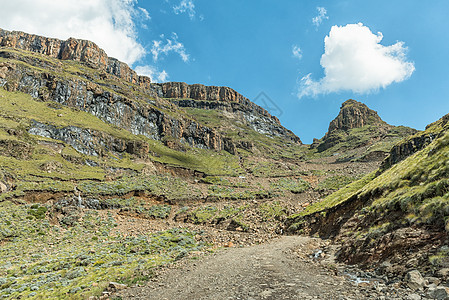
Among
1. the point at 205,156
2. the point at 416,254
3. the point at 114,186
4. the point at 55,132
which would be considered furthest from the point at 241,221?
the point at 205,156

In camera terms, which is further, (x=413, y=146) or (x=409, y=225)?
(x=413, y=146)

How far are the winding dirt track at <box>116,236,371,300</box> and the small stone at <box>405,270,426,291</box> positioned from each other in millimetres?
1803

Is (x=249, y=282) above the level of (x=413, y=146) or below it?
below

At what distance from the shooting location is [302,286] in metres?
11.1

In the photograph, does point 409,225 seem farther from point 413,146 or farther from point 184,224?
point 413,146

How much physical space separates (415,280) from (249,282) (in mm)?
7542

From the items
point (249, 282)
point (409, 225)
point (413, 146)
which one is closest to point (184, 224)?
point (249, 282)

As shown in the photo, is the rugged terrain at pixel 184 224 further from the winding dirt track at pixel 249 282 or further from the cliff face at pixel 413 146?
the cliff face at pixel 413 146

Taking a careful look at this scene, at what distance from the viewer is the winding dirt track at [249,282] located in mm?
10405

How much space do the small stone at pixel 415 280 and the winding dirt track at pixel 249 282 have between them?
1803 mm

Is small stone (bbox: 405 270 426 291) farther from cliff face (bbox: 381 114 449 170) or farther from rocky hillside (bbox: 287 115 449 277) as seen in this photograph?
cliff face (bbox: 381 114 449 170)

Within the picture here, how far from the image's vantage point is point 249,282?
494 inches

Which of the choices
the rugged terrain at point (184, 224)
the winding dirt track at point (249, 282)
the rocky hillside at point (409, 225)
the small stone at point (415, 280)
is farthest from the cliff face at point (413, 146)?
the small stone at point (415, 280)

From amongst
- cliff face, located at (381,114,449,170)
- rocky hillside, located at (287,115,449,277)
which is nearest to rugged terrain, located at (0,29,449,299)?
rocky hillside, located at (287,115,449,277)
